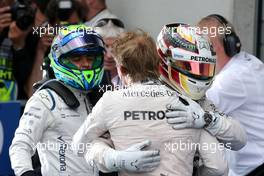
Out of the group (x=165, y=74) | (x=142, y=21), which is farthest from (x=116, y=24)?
(x=165, y=74)

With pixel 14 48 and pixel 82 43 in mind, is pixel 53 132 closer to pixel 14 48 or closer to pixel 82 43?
pixel 82 43

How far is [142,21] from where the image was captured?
8.22 m

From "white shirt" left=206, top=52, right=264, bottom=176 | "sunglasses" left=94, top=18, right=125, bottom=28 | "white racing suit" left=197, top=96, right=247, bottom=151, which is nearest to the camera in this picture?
"white racing suit" left=197, top=96, right=247, bottom=151

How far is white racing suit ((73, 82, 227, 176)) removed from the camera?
12.4ft

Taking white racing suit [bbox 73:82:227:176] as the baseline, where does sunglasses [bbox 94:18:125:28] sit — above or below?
below

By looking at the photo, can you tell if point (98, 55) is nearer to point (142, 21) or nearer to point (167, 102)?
point (167, 102)

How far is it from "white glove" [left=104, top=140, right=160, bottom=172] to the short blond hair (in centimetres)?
33

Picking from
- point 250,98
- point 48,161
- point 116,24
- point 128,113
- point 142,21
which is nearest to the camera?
Result: point 128,113

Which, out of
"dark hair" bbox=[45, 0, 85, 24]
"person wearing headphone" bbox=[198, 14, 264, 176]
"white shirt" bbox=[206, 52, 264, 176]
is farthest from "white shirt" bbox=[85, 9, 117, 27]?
"white shirt" bbox=[206, 52, 264, 176]

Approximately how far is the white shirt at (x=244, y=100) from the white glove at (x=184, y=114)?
1397 mm

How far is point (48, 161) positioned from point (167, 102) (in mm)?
973

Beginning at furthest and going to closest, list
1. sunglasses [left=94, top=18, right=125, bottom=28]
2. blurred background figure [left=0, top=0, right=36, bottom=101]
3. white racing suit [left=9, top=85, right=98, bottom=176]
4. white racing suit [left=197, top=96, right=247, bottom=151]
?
sunglasses [left=94, top=18, right=125, bottom=28] < blurred background figure [left=0, top=0, right=36, bottom=101] < white racing suit [left=9, top=85, right=98, bottom=176] < white racing suit [left=197, top=96, right=247, bottom=151]

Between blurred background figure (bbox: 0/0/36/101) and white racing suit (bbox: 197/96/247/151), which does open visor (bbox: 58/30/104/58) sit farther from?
blurred background figure (bbox: 0/0/36/101)

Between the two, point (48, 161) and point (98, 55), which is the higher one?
point (98, 55)
